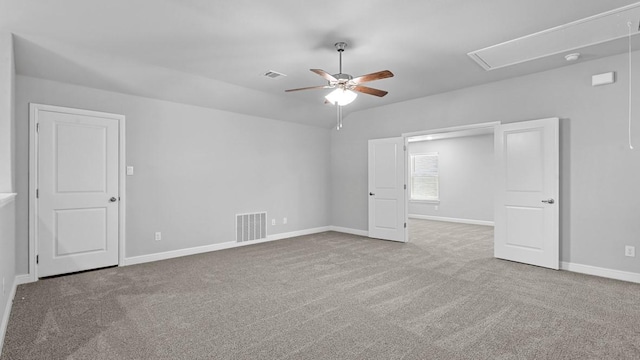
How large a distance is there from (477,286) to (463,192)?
223 inches

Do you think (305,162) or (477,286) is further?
(305,162)

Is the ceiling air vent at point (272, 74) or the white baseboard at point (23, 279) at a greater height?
the ceiling air vent at point (272, 74)

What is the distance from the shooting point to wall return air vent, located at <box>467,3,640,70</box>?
2.97m

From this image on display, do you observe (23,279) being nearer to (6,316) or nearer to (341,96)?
(6,316)

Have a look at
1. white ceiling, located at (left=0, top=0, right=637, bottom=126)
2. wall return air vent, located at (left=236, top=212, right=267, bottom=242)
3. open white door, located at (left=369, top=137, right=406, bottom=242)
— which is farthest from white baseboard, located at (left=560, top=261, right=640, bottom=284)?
wall return air vent, located at (left=236, top=212, right=267, bottom=242)

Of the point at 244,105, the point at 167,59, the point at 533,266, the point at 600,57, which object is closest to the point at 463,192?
the point at 533,266

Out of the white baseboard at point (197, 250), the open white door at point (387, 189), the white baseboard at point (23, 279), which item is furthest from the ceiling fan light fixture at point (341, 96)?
the white baseboard at point (23, 279)

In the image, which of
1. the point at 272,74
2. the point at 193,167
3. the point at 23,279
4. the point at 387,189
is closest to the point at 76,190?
the point at 23,279

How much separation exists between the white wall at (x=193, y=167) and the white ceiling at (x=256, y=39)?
0.28 metres

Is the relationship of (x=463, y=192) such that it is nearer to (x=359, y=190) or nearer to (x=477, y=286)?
(x=359, y=190)

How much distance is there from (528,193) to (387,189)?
246 cm

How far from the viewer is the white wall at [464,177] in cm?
834

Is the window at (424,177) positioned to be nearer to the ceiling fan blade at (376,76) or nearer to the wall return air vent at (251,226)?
the wall return air vent at (251,226)

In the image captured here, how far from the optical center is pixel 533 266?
4.41m
